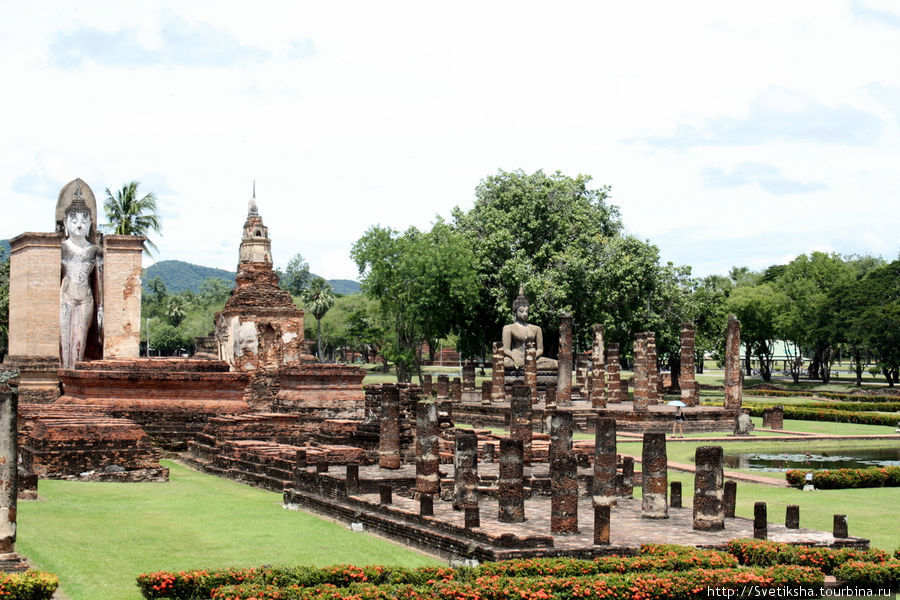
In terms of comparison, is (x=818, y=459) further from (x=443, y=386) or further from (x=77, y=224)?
(x=77, y=224)

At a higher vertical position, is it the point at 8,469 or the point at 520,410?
the point at 520,410

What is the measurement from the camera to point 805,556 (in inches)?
560

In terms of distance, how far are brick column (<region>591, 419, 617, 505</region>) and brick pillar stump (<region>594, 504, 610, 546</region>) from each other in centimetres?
385

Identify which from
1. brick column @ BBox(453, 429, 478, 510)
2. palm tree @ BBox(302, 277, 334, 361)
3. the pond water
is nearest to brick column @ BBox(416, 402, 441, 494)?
brick column @ BBox(453, 429, 478, 510)

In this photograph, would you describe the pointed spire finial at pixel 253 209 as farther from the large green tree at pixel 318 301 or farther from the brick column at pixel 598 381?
the large green tree at pixel 318 301

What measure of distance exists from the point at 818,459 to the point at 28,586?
22830 millimetres

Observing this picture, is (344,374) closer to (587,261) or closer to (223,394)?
(223,394)

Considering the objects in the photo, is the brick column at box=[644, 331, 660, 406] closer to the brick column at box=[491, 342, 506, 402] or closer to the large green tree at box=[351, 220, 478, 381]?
the brick column at box=[491, 342, 506, 402]

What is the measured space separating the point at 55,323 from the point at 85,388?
4.01m

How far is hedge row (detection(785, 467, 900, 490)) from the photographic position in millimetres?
23078

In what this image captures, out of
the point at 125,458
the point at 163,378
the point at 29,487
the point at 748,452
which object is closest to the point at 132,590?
the point at 29,487

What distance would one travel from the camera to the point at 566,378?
40406 mm

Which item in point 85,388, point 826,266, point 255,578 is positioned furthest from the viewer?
point 826,266

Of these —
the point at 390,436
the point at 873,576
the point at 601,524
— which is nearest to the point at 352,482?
the point at 390,436
